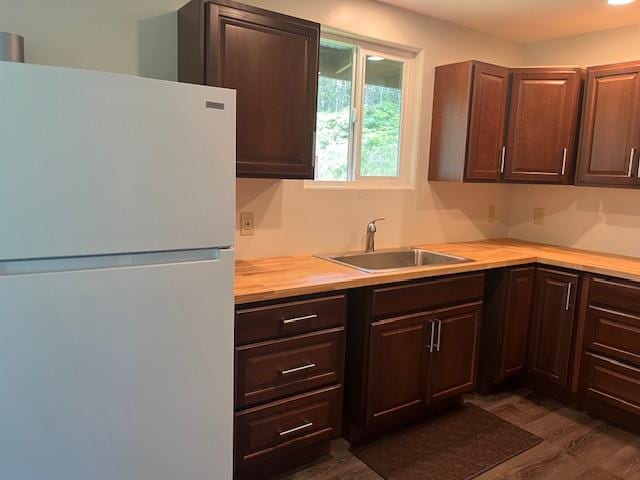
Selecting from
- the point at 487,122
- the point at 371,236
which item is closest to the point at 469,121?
the point at 487,122

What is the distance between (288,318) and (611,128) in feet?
7.64

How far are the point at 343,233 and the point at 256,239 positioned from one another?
584 millimetres

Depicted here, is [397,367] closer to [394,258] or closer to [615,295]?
[394,258]

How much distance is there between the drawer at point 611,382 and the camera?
2.53 metres

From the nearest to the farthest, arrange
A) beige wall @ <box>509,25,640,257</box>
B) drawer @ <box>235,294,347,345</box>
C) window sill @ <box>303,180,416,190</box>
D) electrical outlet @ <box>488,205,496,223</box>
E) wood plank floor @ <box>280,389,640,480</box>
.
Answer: drawer @ <box>235,294,347,345</box> → wood plank floor @ <box>280,389,640,480</box> → window sill @ <box>303,180,416,190</box> → beige wall @ <box>509,25,640,257</box> → electrical outlet @ <box>488,205,496,223</box>

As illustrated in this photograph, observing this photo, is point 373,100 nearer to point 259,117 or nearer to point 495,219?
point 259,117

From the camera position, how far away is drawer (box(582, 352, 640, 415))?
253 centimetres

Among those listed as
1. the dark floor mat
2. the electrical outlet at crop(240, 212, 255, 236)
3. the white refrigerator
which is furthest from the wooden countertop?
the dark floor mat

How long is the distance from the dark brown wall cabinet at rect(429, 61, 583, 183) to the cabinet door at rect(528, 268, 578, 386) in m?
0.71

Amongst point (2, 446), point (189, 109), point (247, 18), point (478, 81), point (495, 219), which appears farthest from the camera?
point (495, 219)

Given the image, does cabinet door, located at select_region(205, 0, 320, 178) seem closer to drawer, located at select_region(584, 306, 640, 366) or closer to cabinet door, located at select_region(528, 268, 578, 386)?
cabinet door, located at select_region(528, 268, 578, 386)

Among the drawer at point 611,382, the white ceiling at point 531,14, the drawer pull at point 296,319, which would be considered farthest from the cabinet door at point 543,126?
the drawer pull at point 296,319

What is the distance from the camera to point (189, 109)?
56.4 inches

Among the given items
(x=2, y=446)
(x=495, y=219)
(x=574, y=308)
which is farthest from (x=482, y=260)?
(x=2, y=446)
